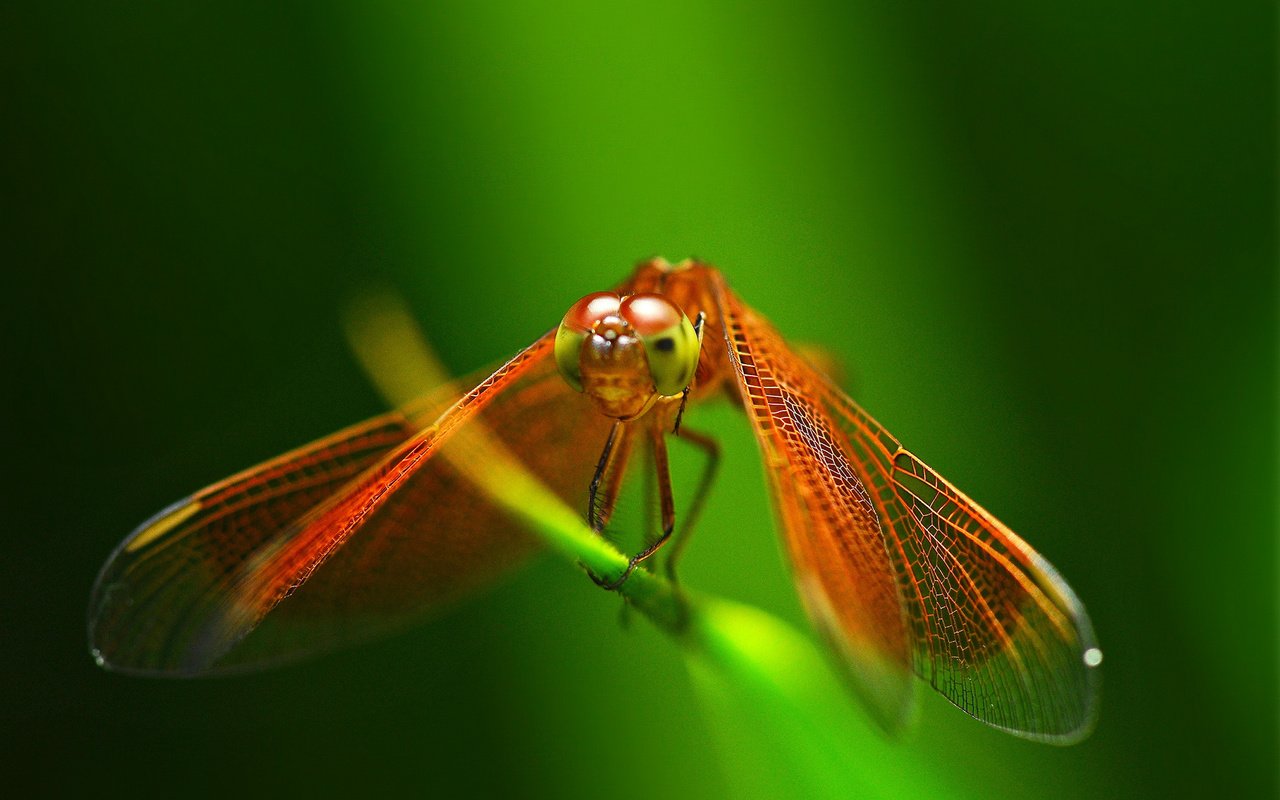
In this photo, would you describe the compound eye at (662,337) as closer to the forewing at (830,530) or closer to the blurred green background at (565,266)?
the forewing at (830,530)

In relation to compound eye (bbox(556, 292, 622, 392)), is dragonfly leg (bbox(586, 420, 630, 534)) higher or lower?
lower

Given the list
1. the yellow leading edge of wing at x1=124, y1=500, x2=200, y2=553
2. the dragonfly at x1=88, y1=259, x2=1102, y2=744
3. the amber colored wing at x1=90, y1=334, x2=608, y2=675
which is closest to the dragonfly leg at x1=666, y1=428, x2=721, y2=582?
the dragonfly at x1=88, y1=259, x2=1102, y2=744

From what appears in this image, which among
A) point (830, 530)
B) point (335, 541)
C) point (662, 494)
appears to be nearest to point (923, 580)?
point (830, 530)

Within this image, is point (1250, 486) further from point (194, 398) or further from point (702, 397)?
point (194, 398)

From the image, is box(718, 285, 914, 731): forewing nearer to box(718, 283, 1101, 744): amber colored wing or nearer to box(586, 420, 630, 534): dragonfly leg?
box(718, 283, 1101, 744): amber colored wing

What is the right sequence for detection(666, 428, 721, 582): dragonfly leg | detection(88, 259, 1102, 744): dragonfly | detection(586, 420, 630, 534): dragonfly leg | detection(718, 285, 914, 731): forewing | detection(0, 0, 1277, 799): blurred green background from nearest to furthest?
detection(718, 285, 914, 731): forewing → detection(88, 259, 1102, 744): dragonfly → detection(586, 420, 630, 534): dragonfly leg → detection(666, 428, 721, 582): dragonfly leg → detection(0, 0, 1277, 799): blurred green background

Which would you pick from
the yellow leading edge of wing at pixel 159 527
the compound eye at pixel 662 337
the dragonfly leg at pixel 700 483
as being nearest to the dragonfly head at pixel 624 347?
the compound eye at pixel 662 337

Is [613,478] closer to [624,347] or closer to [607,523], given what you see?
[607,523]
